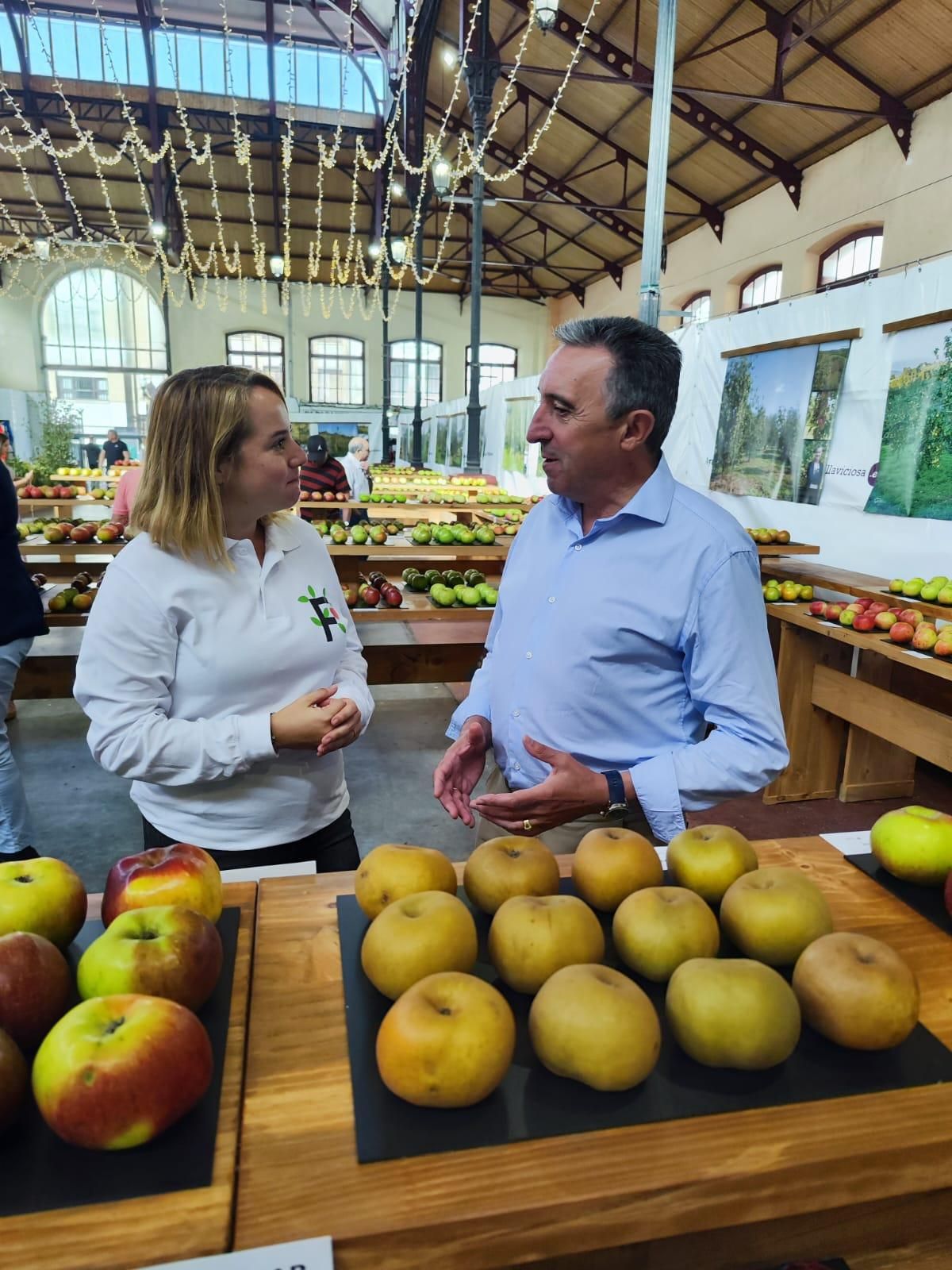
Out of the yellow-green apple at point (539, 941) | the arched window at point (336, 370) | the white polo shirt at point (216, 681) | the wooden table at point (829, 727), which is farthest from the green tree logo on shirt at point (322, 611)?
the arched window at point (336, 370)

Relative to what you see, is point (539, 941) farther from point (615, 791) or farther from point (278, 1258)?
point (615, 791)

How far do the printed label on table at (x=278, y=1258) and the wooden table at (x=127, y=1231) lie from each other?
0.01 metres

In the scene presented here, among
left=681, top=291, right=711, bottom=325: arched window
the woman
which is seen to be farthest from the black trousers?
left=681, top=291, right=711, bottom=325: arched window

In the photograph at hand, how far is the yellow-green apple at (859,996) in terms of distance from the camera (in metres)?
0.76

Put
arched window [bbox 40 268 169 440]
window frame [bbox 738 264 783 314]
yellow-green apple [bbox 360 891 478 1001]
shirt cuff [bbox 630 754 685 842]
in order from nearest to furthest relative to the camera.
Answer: yellow-green apple [bbox 360 891 478 1001], shirt cuff [bbox 630 754 685 842], window frame [bbox 738 264 783 314], arched window [bbox 40 268 169 440]

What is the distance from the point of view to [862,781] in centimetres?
430

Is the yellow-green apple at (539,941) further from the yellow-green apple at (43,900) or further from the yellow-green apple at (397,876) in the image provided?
the yellow-green apple at (43,900)

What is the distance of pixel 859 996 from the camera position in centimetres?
76

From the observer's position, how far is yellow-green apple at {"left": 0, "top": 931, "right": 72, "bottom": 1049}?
0.73 metres

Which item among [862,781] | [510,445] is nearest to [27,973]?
[862,781]

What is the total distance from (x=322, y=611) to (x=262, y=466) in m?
0.34

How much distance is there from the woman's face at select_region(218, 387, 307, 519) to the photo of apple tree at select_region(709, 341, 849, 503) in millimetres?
4558

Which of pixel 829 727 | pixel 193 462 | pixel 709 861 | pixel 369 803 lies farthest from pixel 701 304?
pixel 709 861

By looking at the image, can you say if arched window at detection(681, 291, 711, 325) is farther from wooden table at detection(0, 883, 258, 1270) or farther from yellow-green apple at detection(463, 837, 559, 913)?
wooden table at detection(0, 883, 258, 1270)
